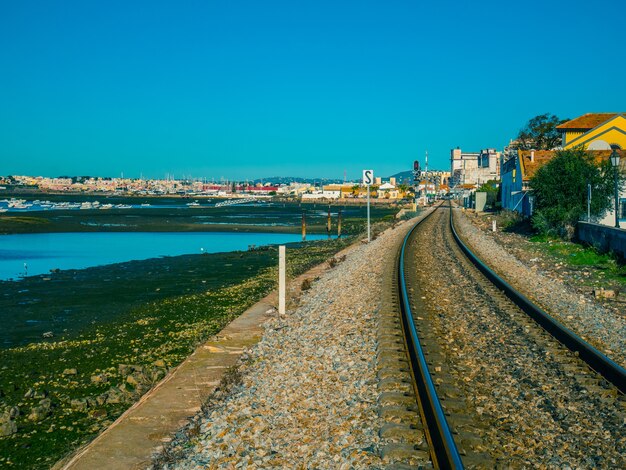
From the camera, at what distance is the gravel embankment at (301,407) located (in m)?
5.64

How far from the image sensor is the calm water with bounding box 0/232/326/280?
102ft

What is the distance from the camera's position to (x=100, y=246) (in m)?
42.2

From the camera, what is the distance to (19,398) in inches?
363

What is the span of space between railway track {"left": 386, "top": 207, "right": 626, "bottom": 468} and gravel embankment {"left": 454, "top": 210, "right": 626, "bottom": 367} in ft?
1.68

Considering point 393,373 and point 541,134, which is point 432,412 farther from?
point 541,134

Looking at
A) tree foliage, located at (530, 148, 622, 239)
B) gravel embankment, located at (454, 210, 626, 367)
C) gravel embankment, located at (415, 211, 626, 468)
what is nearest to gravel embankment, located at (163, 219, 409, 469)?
gravel embankment, located at (415, 211, 626, 468)

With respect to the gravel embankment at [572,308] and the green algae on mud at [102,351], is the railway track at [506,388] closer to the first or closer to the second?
the gravel embankment at [572,308]

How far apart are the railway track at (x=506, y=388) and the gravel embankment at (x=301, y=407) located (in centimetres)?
45

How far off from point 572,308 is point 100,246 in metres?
35.4

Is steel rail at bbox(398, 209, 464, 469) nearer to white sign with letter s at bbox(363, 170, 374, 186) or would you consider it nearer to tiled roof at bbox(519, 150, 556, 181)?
white sign with letter s at bbox(363, 170, 374, 186)

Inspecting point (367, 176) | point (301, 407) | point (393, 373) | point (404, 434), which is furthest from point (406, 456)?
point (367, 176)

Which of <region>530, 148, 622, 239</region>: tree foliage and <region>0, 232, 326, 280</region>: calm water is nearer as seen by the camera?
<region>530, 148, 622, 239</region>: tree foliage

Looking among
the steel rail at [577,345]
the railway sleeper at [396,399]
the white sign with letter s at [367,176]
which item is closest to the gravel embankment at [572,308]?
the steel rail at [577,345]

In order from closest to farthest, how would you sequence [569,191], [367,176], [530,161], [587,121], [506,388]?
[506,388]
[367,176]
[569,191]
[530,161]
[587,121]
